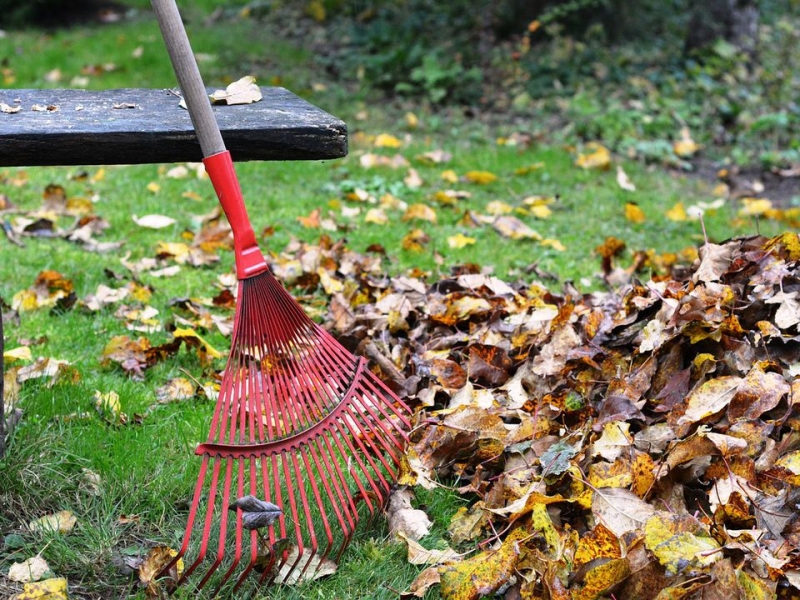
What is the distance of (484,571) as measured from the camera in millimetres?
1644

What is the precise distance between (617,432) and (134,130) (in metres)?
1.25

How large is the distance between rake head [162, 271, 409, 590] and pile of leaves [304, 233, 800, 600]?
0.16 meters

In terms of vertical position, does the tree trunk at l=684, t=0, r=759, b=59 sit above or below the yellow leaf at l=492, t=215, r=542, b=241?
above

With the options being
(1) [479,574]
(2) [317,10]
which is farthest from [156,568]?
(2) [317,10]

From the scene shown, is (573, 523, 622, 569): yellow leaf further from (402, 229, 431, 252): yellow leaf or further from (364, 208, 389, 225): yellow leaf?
(364, 208, 389, 225): yellow leaf

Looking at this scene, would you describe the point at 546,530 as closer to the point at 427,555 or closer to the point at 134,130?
the point at 427,555

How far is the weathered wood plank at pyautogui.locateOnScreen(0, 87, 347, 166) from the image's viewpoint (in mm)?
1678

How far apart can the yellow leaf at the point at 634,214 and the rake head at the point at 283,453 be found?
2522 millimetres

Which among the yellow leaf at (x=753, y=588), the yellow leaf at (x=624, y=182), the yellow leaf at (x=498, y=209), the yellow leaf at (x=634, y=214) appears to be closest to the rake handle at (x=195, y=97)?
the yellow leaf at (x=753, y=588)

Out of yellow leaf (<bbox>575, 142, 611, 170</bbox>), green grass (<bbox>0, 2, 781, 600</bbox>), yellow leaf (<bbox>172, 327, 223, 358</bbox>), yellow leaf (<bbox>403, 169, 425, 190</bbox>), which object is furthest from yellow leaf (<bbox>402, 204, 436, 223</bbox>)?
yellow leaf (<bbox>172, 327, 223, 358</bbox>)

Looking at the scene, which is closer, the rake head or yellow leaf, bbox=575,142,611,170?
the rake head

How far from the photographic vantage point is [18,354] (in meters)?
2.38

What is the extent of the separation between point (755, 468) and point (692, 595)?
392mm

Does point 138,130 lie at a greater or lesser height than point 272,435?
greater
